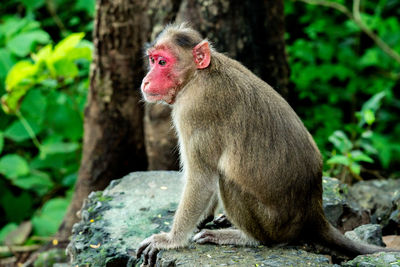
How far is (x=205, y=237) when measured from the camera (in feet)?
14.3

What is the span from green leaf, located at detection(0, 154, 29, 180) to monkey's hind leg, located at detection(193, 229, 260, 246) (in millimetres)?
3740

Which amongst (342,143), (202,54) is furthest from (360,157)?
(202,54)

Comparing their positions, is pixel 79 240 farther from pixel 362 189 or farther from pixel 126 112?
pixel 362 189

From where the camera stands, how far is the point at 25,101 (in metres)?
7.41

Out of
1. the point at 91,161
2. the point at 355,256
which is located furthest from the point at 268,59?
the point at 355,256

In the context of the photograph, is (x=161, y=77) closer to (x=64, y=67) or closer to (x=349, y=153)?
(x=349, y=153)

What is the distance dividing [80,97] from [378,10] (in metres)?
4.80

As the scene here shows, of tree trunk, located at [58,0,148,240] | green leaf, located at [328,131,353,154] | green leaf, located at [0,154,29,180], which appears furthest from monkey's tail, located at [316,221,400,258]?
green leaf, located at [0,154,29,180]

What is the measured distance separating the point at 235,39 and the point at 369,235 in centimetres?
274

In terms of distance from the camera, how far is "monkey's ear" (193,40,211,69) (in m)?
4.27

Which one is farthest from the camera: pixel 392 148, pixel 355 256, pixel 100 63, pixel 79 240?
pixel 392 148

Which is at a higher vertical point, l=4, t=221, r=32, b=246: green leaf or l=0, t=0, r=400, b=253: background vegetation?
l=0, t=0, r=400, b=253: background vegetation

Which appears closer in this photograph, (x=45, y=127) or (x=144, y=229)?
(x=144, y=229)

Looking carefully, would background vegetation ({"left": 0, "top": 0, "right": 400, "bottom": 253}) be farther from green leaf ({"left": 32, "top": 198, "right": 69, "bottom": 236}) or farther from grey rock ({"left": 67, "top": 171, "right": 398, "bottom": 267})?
grey rock ({"left": 67, "top": 171, "right": 398, "bottom": 267})
